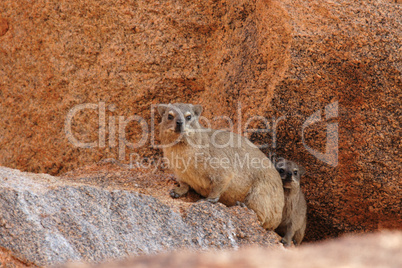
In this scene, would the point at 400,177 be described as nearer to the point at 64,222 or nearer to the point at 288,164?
the point at 288,164

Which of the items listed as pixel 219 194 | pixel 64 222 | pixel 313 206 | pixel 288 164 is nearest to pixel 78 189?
pixel 64 222

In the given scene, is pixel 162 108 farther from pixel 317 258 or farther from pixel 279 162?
pixel 317 258

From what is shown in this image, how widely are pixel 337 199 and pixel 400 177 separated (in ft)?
2.70

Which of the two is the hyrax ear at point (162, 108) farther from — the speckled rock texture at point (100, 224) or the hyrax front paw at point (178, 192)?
the speckled rock texture at point (100, 224)

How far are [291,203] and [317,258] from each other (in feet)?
13.8

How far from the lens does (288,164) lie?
6.13 meters

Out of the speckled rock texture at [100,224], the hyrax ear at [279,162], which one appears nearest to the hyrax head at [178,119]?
the speckled rock texture at [100,224]

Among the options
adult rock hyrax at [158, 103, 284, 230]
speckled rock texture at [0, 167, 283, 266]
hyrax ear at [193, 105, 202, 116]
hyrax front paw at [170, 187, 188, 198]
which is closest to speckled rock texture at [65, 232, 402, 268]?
speckled rock texture at [0, 167, 283, 266]

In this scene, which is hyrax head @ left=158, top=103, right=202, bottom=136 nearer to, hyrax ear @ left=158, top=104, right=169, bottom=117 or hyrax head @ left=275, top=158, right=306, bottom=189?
hyrax ear @ left=158, top=104, right=169, bottom=117

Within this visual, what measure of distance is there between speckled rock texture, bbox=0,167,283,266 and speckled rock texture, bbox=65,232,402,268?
1979 millimetres

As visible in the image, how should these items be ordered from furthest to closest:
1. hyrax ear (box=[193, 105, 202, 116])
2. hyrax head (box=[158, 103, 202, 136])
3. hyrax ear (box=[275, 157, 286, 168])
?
hyrax ear (box=[275, 157, 286, 168]), hyrax ear (box=[193, 105, 202, 116]), hyrax head (box=[158, 103, 202, 136])

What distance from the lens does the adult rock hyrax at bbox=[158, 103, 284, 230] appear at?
5664mm

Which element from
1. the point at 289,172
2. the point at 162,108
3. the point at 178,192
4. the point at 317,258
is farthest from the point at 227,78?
the point at 317,258

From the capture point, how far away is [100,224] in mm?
4375
